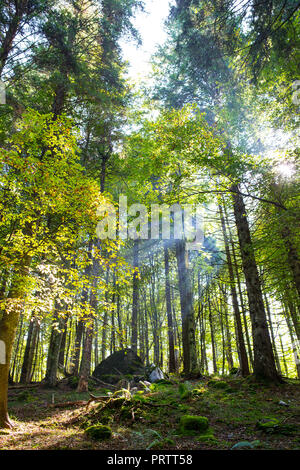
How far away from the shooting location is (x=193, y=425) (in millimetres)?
4875

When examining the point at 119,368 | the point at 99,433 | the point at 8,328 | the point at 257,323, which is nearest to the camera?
the point at 99,433

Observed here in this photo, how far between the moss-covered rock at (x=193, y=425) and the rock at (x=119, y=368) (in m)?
8.02

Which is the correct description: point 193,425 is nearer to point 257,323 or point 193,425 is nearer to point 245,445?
point 245,445

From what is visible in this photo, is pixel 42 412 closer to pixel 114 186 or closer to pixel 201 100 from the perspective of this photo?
pixel 114 186

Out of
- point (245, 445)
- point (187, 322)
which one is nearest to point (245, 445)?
point (245, 445)

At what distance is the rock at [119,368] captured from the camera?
504 inches

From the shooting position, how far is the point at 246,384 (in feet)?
26.5

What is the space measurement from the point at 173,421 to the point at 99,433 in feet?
5.55

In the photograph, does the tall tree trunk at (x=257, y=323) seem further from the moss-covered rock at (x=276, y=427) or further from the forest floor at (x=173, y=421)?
the moss-covered rock at (x=276, y=427)

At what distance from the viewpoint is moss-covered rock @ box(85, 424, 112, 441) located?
4631 mm

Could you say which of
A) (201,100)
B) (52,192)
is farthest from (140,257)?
(52,192)

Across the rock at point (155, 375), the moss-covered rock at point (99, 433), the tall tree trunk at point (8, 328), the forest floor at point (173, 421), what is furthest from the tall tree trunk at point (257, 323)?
the tall tree trunk at point (8, 328)

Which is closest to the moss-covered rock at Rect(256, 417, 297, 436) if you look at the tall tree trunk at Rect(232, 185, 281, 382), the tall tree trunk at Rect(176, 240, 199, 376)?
the tall tree trunk at Rect(232, 185, 281, 382)

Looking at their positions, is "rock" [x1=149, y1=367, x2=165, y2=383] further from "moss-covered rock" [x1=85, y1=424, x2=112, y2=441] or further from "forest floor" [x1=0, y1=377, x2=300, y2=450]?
A: "moss-covered rock" [x1=85, y1=424, x2=112, y2=441]
